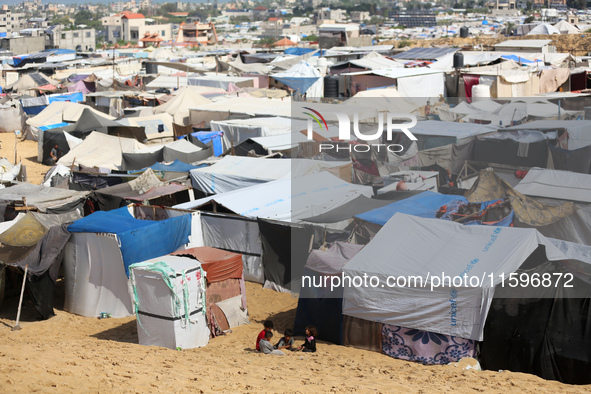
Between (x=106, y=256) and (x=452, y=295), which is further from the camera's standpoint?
(x=106, y=256)

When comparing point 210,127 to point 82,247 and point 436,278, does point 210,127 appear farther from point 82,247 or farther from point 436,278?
point 436,278

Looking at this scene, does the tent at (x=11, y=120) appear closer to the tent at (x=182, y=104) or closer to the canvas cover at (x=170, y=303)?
the tent at (x=182, y=104)

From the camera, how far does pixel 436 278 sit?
7941 mm

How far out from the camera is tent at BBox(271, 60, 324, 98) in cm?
3153

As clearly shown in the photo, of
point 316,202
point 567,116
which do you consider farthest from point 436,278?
point 567,116

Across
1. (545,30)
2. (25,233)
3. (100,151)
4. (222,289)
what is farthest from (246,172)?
(545,30)

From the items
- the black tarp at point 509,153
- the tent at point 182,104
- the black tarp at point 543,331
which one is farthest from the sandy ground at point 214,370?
the tent at point 182,104

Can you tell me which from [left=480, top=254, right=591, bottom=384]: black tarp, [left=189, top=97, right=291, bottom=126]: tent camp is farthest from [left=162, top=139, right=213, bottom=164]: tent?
[left=480, top=254, right=591, bottom=384]: black tarp

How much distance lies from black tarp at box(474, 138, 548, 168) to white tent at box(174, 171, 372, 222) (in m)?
4.31

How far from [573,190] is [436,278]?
4.85 meters

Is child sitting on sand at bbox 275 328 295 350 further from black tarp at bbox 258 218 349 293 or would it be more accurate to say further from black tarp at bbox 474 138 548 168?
black tarp at bbox 474 138 548 168

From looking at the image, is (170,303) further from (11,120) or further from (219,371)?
(11,120)

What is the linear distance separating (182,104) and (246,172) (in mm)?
12499

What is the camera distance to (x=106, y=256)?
10.4 meters
